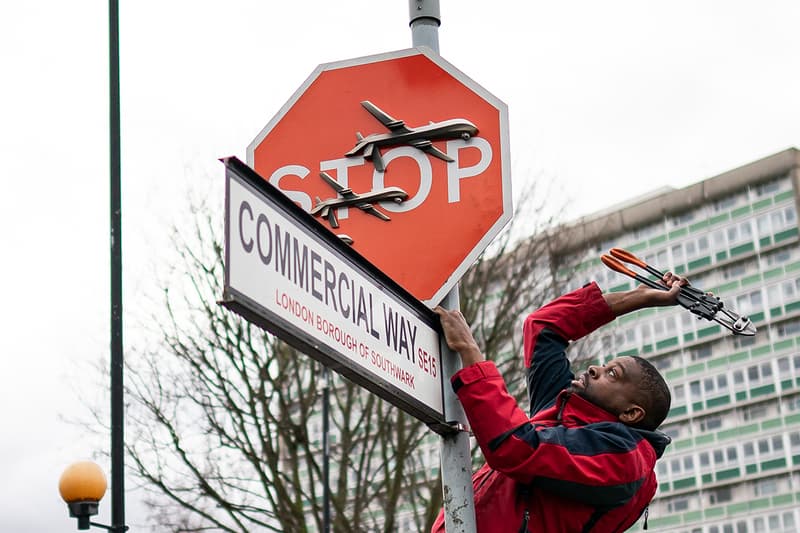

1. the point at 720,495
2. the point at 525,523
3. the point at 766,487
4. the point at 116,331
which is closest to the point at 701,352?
the point at 720,495

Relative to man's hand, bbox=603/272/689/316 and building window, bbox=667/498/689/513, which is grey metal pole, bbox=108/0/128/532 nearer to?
man's hand, bbox=603/272/689/316

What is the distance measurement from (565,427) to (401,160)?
0.90 meters

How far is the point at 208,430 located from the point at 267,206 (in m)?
16.3

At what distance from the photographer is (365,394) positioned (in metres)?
23.0

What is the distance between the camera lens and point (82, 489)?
397 inches

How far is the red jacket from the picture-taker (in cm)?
349

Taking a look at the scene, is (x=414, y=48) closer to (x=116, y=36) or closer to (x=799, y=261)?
(x=116, y=36)

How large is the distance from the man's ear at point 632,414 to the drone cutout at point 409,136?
0.91m

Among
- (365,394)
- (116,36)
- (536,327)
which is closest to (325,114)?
(536,327)

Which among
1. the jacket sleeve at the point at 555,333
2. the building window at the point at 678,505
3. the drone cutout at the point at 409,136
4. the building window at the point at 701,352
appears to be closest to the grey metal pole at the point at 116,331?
the jacket sleeve at the point at 555,333

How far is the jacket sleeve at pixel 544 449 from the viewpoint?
3480mm

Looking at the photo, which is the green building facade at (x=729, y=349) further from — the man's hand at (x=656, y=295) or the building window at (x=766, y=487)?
the man's hand at (x=656, y=295)

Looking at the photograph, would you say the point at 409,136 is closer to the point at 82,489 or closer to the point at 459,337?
the point at 459,337

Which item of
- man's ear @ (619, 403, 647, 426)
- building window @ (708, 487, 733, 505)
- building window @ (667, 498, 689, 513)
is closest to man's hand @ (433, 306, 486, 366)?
man's ear @ (619, 403, 647, 426)
